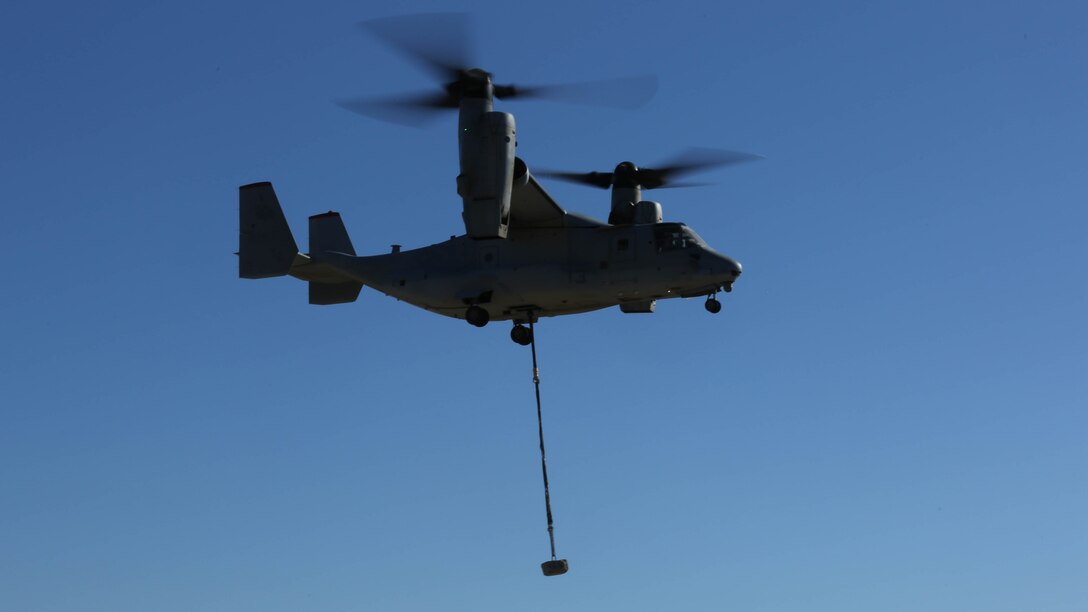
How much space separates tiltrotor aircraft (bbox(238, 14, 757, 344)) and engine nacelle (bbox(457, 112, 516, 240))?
0.02 metres

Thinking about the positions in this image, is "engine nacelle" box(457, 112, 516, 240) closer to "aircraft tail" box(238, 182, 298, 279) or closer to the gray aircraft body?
the gray aircraft body

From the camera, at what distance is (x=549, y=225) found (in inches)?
1332

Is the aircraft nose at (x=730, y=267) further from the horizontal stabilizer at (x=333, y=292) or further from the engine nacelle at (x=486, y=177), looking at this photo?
the horizontal stabilizer at (x=333, y=292)

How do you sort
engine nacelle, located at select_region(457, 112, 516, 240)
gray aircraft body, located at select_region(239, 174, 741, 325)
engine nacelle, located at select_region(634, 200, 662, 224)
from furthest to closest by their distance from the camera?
1. engine nacelle, located at select_region(634, 200, 662, 224)
2. gray aircraft body, located at select_region(239, 174, 741, 325)
3. engine nacelle, located at select_region(457, 112, 516, 240)

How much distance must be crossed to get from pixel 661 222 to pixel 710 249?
4.00ft

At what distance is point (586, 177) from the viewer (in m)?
38.2

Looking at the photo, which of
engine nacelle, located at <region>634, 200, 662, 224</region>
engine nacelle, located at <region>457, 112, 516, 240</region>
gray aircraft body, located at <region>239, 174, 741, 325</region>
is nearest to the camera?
engine nacelle, located at <region>457, 112, 516, 240</region>

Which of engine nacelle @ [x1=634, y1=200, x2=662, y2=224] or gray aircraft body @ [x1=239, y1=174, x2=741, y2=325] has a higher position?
engine nacelle @ [x1=634, y1=200, x2=662, y2=224]

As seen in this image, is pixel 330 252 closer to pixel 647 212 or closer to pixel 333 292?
pixel 333 292

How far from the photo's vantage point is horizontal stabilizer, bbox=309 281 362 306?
118ft

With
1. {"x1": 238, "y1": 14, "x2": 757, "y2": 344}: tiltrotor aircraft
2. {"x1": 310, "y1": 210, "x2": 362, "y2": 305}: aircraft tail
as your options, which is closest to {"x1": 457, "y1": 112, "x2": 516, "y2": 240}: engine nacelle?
Result: {"x1": 238, "y1": 14, "x2": 757, "y2": 344}: tiltrotor aircraft

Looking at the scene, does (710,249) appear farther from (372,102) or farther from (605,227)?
(372,102)

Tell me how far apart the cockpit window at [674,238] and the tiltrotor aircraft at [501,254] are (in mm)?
20

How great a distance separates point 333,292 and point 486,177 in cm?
667
